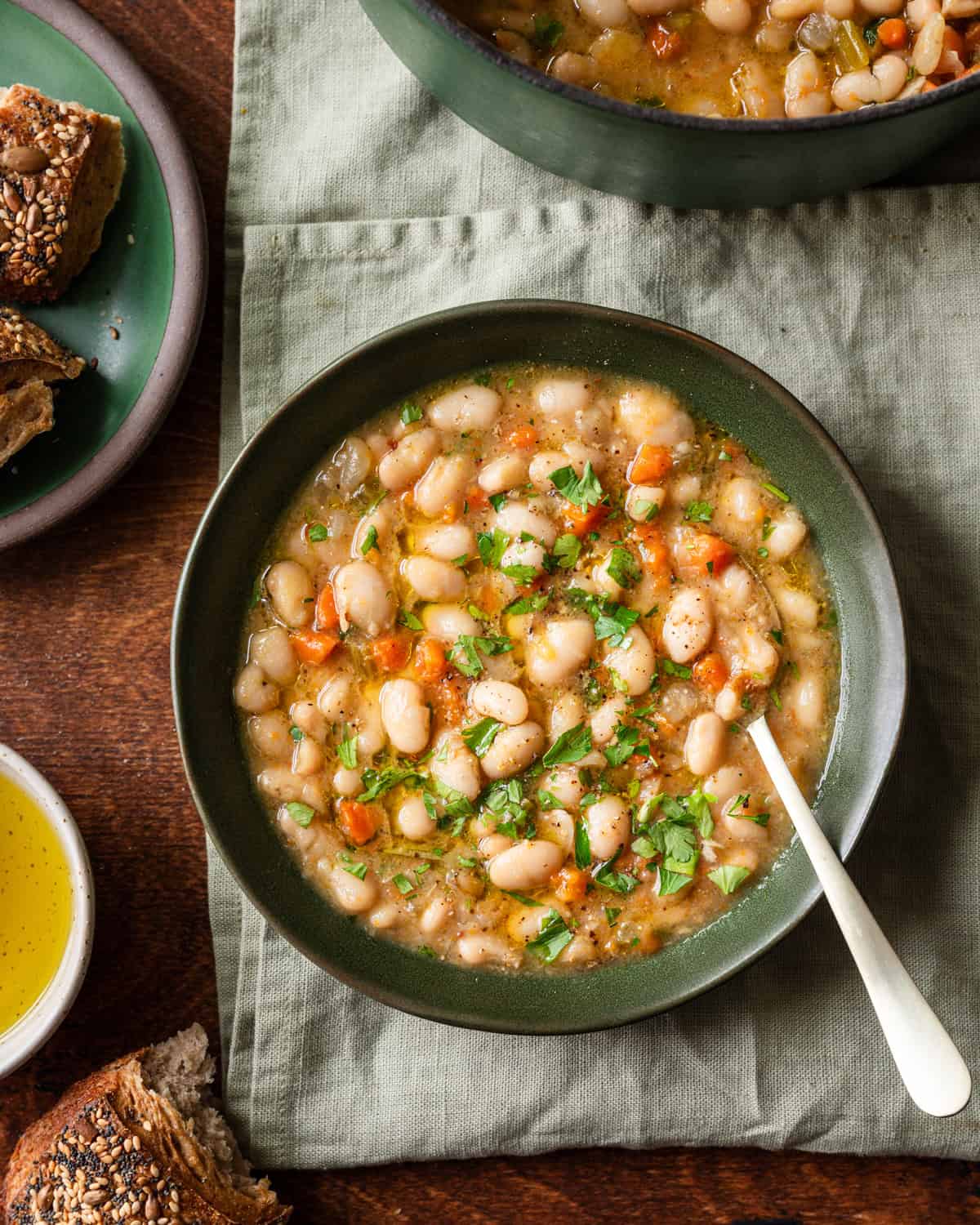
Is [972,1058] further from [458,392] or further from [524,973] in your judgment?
[458,392]

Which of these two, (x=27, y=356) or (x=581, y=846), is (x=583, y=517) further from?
(x=27, y=356)

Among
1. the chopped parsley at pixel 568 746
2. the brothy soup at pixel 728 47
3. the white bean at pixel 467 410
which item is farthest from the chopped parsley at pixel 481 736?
the brothy soup at pixel 728 47

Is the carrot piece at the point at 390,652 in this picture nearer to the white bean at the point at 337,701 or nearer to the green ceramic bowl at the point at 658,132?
the white bean at the point at 337,701

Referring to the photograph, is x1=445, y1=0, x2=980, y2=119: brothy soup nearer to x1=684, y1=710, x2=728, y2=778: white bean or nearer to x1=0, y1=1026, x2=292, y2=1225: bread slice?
x1=684, y1=710, x2=728, y2=778: white bean

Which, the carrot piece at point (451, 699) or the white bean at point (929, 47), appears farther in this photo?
the carrot piece at point (451, 699)

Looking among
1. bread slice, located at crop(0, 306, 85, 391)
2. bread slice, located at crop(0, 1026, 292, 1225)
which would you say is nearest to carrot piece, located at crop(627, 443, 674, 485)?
bread slice, located at crop(0, 306, 85, 391)

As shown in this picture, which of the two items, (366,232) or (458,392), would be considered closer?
(458,392)

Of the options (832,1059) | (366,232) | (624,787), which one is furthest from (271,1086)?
(366,232)
